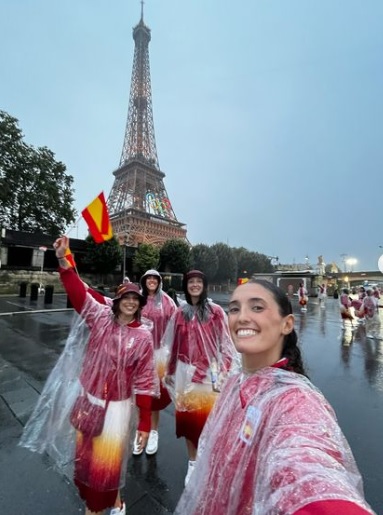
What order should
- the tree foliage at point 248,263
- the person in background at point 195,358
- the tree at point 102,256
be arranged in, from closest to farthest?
the person in background at point 195,358, the tree at point 102,256, the tree foliage at point 248,263

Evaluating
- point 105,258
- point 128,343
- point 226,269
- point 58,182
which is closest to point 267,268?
point 226,269

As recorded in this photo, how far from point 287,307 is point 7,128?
109 ft

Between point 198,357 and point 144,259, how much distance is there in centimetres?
3338

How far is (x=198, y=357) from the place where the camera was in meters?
2.67

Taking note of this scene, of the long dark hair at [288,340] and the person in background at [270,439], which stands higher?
the long dark hair at [288,340]

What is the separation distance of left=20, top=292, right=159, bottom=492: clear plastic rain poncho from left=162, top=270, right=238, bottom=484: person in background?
66 centimetres

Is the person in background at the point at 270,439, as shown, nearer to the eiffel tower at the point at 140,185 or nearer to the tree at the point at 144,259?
the tree at the point at 144,259

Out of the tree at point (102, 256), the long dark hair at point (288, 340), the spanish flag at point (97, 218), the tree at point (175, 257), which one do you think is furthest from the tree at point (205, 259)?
the long dark hair at point (288, 340)

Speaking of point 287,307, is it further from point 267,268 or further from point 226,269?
point 267,268

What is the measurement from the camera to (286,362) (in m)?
Result: 1.12

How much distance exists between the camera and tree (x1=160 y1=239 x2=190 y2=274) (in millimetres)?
39875

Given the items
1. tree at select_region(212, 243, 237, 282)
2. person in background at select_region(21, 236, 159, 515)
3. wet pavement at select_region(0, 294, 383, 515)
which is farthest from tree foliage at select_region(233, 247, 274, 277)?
person in background at select_region(21, 236, 159, 515)

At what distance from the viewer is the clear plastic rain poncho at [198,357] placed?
8.52 ft

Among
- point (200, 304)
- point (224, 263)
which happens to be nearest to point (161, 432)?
point (200, 304)
